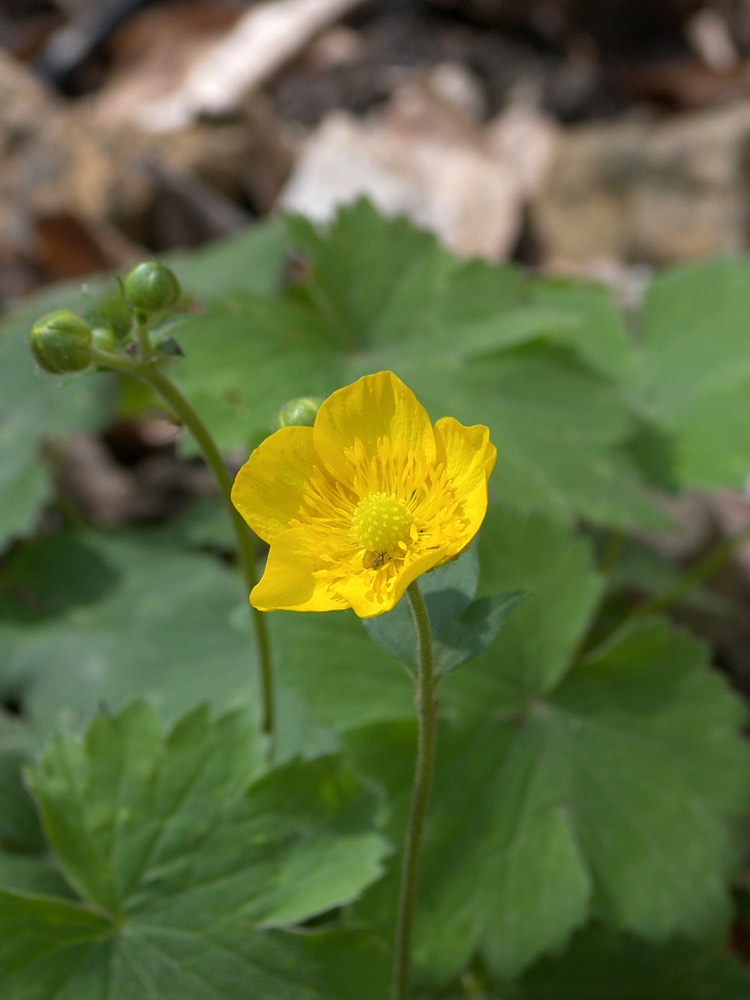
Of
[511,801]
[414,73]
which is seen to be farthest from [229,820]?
[414,73]

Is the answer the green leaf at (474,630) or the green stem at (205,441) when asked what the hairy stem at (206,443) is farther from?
the green leaf at (474,630)

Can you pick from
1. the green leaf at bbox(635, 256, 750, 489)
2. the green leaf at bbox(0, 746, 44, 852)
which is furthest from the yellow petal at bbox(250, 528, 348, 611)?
the green leaf at bbox(635, 256, 750, 489)

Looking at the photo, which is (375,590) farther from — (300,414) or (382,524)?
(300,414)

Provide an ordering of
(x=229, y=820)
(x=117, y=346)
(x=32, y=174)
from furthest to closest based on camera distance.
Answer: (x=32, y=174), (x=229, y=820), (x=117, y=346)

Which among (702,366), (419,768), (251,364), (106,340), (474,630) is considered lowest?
(702,366)

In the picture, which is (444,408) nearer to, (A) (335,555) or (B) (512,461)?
(B) (512,461)

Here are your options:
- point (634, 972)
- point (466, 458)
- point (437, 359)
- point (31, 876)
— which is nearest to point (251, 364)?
point (437, 359)

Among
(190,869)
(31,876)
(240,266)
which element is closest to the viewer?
(190,869)
